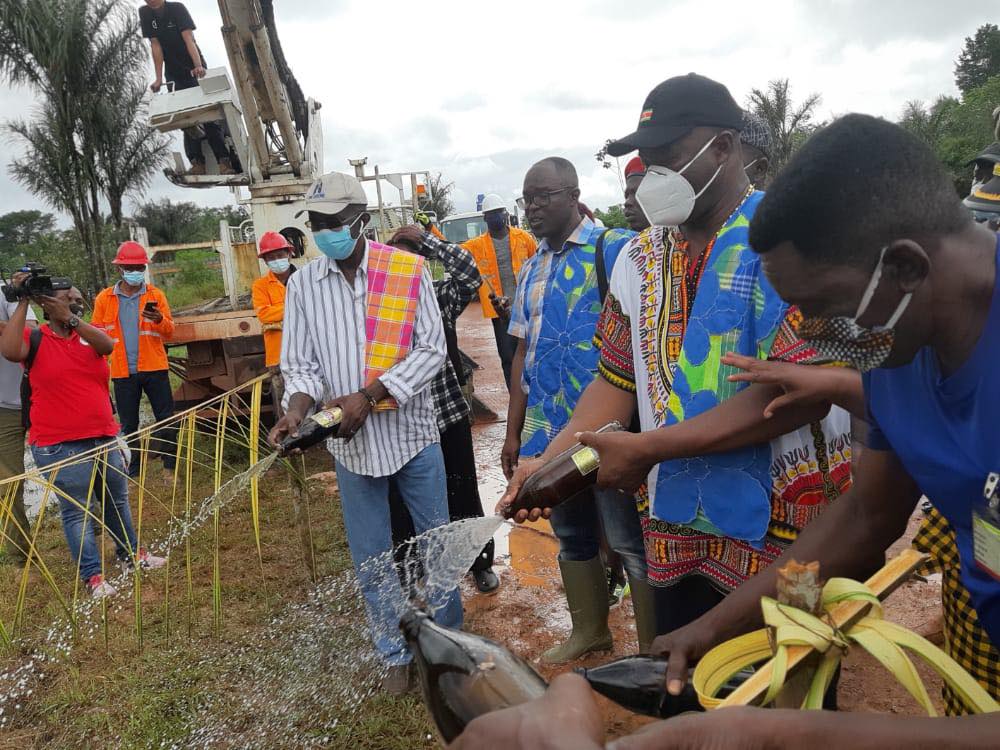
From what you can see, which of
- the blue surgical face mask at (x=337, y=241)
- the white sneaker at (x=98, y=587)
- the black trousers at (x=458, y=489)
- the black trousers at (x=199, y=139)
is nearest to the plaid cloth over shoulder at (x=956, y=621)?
the blue surgical face mask at (x=337, y=241)

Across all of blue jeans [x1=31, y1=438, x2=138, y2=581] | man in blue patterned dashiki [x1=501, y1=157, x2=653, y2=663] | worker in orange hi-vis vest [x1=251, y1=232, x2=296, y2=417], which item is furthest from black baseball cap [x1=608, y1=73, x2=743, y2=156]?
worker in orange hi-vis vest [x1=251, y1=232, x2=296, y2=417]

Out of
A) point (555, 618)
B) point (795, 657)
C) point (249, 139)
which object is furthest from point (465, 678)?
point (249, 139)

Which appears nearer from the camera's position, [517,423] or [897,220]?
[897,220]

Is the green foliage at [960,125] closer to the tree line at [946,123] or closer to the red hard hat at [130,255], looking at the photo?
the tree line at [946,123]

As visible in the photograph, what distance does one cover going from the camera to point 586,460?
1.93 m

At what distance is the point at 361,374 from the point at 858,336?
7.27ft

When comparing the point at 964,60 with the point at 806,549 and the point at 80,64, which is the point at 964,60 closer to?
the point at 80,64

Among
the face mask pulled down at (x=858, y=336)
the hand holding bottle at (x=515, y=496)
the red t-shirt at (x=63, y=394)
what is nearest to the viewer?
the face mask pulled down at (x=858, y=336)

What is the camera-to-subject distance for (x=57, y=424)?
423 centimetres

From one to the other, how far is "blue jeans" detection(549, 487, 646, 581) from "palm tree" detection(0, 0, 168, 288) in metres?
17.8

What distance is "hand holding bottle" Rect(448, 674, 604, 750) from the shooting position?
0.74 metres

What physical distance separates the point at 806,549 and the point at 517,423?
85.4 inches

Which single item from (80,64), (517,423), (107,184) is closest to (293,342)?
(517,423)

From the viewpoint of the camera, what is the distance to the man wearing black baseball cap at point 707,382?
5.69ft
